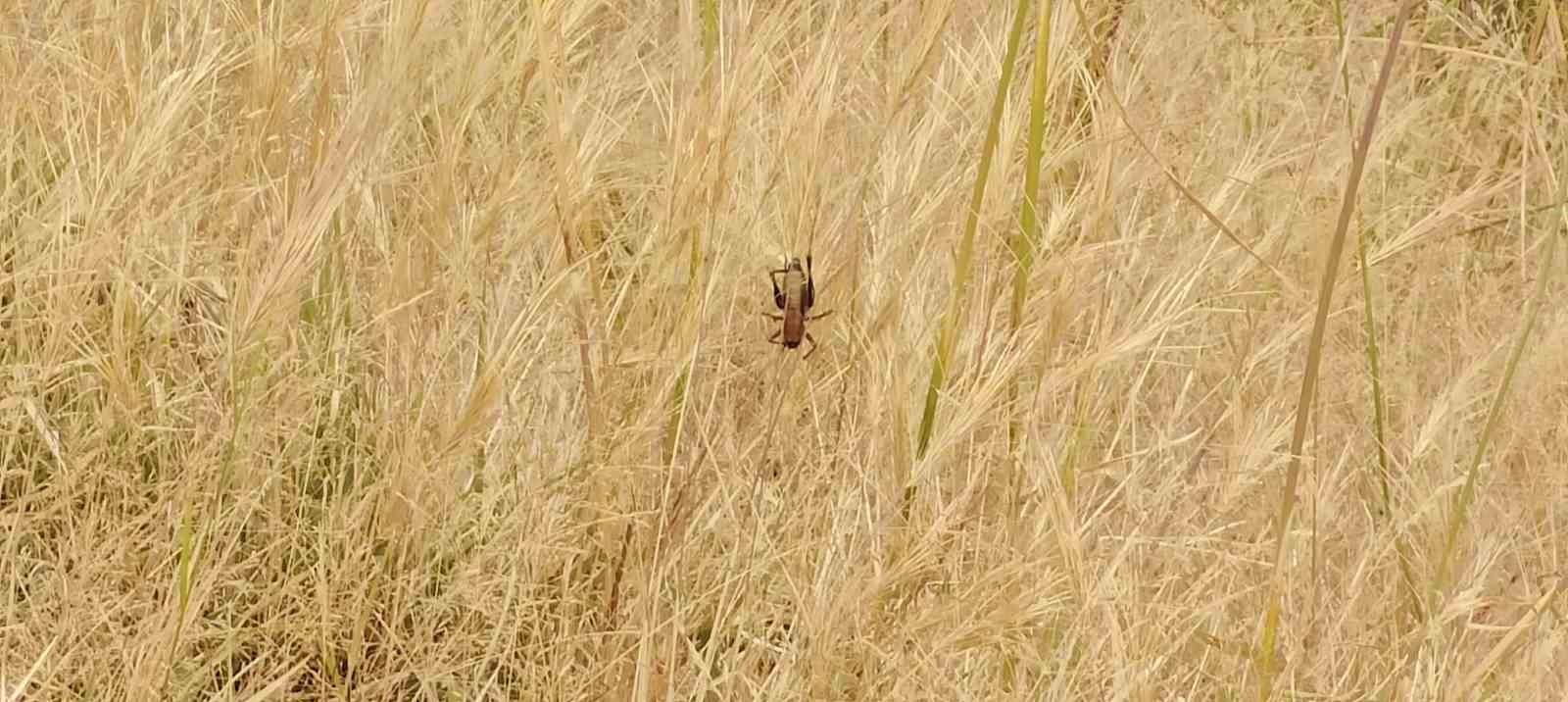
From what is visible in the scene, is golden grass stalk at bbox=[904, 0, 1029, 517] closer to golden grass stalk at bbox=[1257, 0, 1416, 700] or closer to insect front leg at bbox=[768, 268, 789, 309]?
insect front leg at bbox=[768, 268, 789, 309]

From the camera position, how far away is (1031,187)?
1267 millimetres

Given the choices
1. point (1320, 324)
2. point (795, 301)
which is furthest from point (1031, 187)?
point (1320, 324)

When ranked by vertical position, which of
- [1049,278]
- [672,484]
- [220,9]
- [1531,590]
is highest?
[220,9]

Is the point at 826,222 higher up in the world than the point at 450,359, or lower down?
higher up

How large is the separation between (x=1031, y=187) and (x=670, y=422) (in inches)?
13.9

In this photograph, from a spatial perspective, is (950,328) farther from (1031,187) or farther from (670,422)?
(670,422)

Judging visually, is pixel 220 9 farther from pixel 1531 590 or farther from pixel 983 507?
pixel 1531 590

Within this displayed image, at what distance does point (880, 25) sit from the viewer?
163 centimetres

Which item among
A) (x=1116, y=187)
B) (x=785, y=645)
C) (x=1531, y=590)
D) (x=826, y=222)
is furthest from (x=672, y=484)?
(x=1531, y=590)

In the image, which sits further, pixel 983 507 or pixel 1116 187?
pixel 1116 187

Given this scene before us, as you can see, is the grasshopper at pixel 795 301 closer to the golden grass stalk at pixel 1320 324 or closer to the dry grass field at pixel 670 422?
the dry grass field at pixel 670 422

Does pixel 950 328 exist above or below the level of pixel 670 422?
above

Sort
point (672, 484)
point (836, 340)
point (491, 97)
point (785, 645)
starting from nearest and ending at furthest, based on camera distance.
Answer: point (785, 645)
point (672, 484)
point (836, 340)
point (491, 97)

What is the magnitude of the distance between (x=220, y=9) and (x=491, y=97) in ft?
1.10
